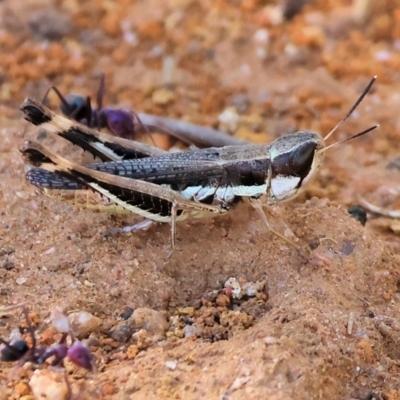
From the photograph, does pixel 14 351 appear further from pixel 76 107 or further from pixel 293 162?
pixel 76 107

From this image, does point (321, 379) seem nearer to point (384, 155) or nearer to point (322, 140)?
point (322, 140)

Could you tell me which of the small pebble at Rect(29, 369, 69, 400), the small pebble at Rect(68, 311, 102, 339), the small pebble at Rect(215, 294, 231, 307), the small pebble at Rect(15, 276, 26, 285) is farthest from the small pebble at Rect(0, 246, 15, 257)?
the small pebble at Rect(215, 294, 231, 307)

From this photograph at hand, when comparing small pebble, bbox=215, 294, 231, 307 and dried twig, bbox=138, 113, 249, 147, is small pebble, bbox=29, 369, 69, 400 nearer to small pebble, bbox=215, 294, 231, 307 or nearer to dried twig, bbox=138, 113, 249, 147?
small pebble, bbox=215, 294, 231, 307

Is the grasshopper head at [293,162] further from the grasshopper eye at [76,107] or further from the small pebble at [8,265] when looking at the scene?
the grasshopper eye at [76,107]

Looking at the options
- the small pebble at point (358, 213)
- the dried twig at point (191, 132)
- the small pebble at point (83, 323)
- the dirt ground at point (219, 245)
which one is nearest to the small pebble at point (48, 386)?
the dirt ground at point (219, 245)

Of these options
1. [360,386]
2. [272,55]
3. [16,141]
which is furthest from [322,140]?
[272,55]

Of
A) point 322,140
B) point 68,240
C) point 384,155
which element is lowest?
point 384,155
